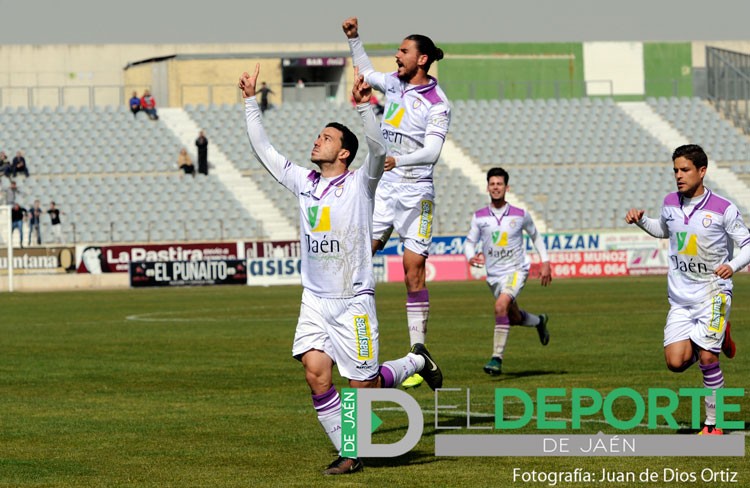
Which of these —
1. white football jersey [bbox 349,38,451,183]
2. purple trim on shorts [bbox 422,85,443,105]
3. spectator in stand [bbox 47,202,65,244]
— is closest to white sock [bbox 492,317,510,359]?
white football jersey [bbox 349,38,451,183]

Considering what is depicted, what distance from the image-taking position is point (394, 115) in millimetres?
12984

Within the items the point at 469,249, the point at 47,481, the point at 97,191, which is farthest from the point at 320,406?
the point at 97,191

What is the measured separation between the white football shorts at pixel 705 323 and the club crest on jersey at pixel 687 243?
401mm

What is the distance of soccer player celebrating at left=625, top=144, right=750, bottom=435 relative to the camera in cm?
1078

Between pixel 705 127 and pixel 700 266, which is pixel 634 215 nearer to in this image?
pixel 700 266

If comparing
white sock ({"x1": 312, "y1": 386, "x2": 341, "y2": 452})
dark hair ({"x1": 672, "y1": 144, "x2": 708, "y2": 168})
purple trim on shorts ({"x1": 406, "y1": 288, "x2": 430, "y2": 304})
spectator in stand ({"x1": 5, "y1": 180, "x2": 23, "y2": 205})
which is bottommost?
white sock ({"x1": 312, "y1": 386, "x2": 341, "y2": 452})

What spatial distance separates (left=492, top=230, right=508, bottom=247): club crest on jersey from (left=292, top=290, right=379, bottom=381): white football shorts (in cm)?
808

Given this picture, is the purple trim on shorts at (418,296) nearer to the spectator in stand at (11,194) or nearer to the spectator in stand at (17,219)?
the spectator in stand at (17,219)

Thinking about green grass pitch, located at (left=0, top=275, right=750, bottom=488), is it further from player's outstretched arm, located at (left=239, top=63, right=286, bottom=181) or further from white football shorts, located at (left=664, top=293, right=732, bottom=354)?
player's outstretched arm, located at (left=239, top=63, right=286, bottom=181)

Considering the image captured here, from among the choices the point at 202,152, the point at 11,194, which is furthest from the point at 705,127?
the point at 11,194

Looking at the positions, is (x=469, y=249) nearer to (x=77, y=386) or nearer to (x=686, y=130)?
(x=77, y=386)

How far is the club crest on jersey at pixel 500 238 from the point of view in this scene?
17.2 meters

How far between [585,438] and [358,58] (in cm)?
442

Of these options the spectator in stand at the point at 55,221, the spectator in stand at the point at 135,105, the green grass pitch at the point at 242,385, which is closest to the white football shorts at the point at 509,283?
Result: the green grass pitch at the point at 242,385
